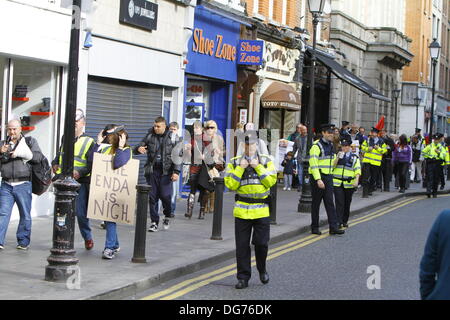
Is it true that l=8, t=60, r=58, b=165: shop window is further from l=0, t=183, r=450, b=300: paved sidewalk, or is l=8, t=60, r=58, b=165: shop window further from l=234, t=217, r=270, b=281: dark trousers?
l=234, t=217, r=270, b=281: dark trousers

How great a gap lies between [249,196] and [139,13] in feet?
30.9

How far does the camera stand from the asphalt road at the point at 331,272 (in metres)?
9.66

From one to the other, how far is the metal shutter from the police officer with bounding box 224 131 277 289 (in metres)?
7.47

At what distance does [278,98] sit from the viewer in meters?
27.0

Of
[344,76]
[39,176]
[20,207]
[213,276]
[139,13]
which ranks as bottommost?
[213,276]

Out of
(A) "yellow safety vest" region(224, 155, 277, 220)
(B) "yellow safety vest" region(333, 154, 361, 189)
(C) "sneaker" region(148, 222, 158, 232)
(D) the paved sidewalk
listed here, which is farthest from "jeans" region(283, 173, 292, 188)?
(A) "yellow safety vest" region(224, 155, 277, 220)

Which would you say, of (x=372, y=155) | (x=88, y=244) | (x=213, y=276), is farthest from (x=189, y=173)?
(x=372, y=155)

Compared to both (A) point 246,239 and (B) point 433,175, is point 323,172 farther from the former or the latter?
(B) point 433,175

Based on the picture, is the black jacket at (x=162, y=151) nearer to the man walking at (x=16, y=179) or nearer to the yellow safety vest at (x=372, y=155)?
the man walking at (x=16, y=179)

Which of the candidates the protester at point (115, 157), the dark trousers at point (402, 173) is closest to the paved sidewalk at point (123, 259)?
the protester at point (115, 157)

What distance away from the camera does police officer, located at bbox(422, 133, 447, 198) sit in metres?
26.2

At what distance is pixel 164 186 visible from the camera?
47.1 feet

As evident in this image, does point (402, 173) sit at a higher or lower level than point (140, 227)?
higher

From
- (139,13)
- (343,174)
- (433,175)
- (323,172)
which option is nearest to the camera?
(323,172)
